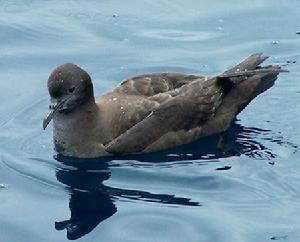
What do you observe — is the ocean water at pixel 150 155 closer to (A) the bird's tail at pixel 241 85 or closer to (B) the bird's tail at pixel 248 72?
(A) the bird's tail at pixel 241 85

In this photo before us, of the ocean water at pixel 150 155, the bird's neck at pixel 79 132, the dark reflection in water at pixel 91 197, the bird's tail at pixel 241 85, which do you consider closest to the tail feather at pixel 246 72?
the bird's tail at pixel 241 85

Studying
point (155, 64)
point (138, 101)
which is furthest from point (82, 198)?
point (155, 64)

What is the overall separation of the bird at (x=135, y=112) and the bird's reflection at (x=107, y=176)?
0.08 metres

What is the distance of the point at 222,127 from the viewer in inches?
385

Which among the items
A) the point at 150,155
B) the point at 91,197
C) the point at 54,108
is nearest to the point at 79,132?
the point at 54,108

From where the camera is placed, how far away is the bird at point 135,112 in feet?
30.4

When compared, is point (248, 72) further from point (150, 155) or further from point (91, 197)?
point (91, 197)

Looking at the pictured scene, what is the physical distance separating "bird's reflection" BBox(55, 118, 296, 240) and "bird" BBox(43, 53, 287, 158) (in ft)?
0.25

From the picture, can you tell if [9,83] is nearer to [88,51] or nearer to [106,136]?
[88,51]

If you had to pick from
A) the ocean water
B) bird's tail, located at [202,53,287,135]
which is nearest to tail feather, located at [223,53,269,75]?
bird's tail, located at [202,53,287,135]

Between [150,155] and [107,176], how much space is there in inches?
18.8

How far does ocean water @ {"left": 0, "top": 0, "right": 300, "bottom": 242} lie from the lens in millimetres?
8344

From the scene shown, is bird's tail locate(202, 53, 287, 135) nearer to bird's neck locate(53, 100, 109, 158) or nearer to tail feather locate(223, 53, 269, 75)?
tail feather locate(223, 53, 269, 75)

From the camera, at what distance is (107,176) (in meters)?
9.11
